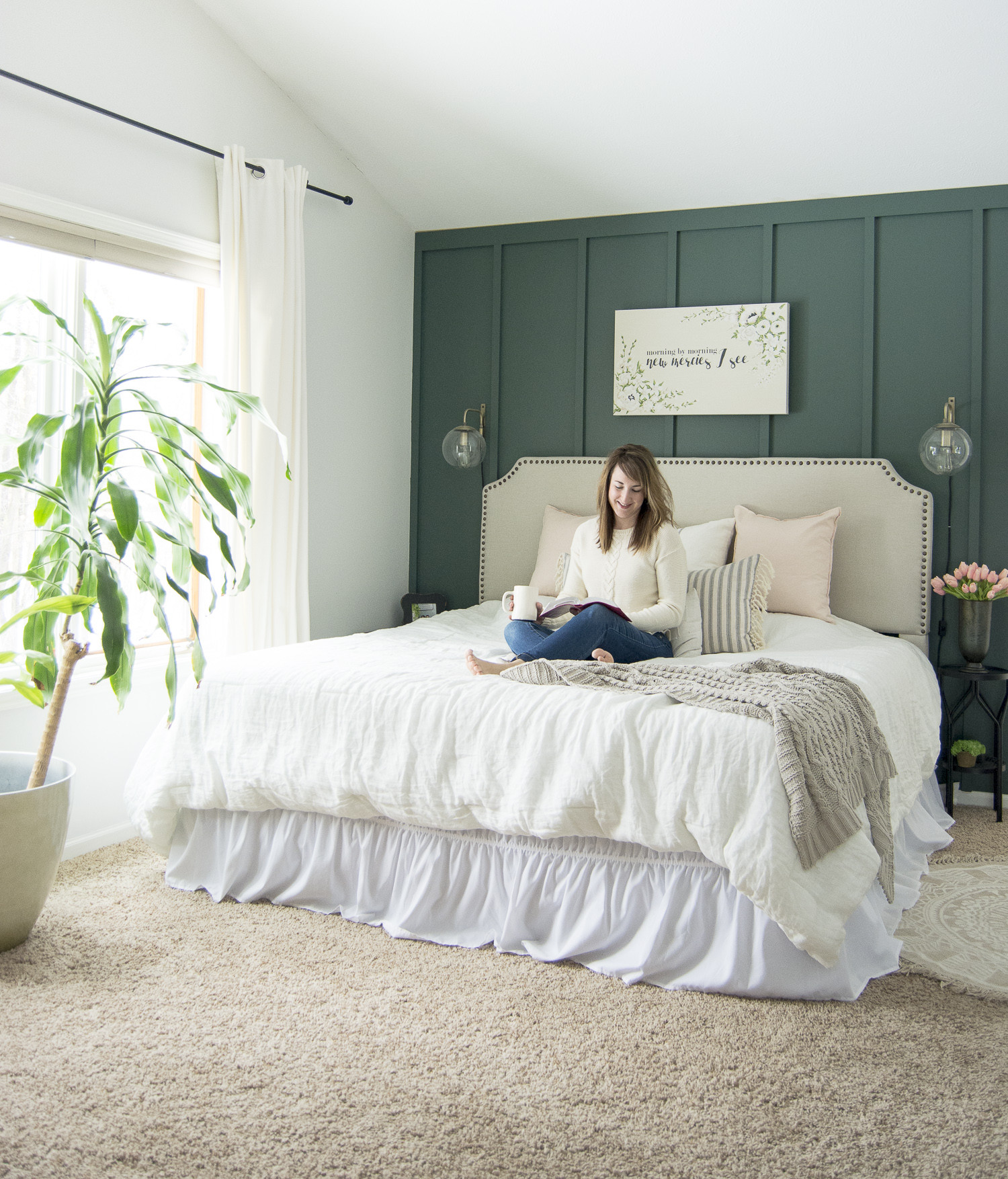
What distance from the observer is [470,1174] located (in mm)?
1474

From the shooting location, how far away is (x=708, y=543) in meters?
3.81

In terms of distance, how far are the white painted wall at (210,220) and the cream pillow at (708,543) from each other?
1490 mm

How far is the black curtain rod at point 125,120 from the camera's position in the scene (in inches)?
106

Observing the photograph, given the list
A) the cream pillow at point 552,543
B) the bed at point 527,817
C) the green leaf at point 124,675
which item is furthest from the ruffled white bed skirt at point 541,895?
the cream pillow at point 552,543

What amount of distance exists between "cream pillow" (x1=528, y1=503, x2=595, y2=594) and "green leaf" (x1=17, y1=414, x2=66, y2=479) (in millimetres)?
2128

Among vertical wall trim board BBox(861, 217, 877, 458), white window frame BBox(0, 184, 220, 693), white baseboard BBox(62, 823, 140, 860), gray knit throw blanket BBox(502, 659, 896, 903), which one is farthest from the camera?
vertical wall trim board BBox(861, 217, 877, 458)

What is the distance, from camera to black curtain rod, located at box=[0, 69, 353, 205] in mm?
2688

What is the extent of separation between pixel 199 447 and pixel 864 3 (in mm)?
2388

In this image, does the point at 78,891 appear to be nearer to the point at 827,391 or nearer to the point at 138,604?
the point at 138,604

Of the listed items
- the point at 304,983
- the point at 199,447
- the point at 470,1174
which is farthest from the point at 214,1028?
the point at 199,447

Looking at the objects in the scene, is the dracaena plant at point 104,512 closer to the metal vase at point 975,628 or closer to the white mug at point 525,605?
the white mug at point 525,605

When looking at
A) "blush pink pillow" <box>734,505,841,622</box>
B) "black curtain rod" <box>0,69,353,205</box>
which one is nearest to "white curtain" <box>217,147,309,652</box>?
"black curtain rod" <box>0,69,353,205</box>

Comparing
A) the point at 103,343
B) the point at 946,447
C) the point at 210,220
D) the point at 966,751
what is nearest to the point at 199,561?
the point at 103,343

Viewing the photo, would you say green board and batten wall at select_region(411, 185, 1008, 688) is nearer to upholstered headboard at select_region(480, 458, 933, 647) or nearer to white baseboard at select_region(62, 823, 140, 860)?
upholstered headboard at select_region(480, 458, 933, 647)
